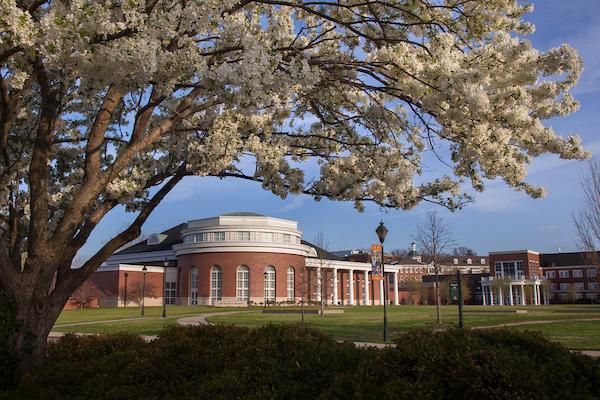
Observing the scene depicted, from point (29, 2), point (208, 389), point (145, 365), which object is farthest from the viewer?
point (29, 2)

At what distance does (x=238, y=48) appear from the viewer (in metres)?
7.50

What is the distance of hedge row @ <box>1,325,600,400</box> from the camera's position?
4008mm

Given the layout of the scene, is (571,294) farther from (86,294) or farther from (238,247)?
(86,294)

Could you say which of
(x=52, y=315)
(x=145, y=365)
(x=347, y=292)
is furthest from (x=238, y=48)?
(x=347, y=292)

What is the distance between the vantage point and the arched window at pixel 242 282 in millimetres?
64750

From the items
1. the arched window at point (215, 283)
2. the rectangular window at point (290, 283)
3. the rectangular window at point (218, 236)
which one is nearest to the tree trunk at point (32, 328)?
the rectangular window at point (218, 236)

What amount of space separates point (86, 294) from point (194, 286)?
40.9ft

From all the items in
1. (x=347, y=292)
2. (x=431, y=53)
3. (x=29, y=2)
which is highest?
(x=29, y=2)

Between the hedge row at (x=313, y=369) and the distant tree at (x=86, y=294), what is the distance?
5905cm

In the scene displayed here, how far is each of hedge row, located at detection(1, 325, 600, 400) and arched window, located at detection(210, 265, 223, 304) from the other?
58.2 meters

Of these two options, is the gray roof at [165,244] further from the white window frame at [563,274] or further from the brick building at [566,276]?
the white window frame at [563,274]

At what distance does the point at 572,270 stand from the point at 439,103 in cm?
10897

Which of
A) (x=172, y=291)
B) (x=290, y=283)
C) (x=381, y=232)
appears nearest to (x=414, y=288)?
(x=290, y=283)

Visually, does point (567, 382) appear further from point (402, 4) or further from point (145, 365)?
point (402, 4)
